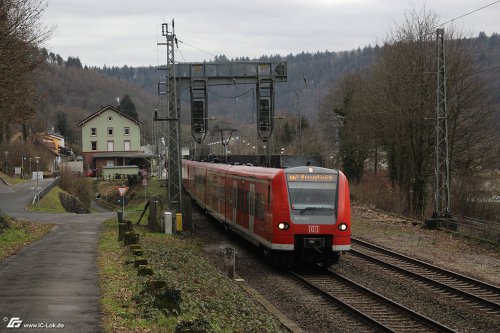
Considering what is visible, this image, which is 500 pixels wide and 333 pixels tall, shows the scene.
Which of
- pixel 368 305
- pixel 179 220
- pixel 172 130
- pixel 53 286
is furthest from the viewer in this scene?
pixel 172 130

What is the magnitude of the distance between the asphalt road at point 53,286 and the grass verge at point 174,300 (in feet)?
0.97

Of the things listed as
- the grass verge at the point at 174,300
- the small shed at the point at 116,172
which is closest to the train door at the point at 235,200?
the grass verge at the point at 174,300

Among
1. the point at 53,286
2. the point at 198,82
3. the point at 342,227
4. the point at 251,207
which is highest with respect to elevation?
the point at 198,82

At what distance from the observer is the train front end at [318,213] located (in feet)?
57.6

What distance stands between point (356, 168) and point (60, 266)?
137ft

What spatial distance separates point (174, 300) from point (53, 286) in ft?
9.83

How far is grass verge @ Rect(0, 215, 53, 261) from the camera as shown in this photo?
19.3 metres

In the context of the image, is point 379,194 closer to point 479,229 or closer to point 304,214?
point 479,229

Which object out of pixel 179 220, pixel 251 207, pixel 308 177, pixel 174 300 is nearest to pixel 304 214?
pixel 308 177

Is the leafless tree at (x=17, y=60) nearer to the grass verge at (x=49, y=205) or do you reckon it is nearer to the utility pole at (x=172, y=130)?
the utility pole at (x=172, y=130)

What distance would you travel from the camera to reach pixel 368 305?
45.7 feet

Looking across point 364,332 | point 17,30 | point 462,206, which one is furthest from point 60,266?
point 462,206

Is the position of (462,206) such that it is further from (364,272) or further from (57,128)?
(57,128)

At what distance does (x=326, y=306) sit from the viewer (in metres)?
14.0
